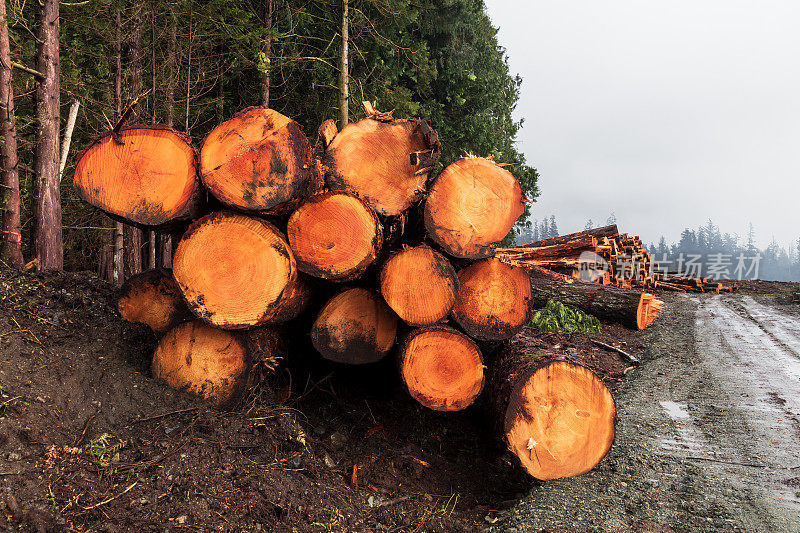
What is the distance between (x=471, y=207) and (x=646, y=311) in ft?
25.2

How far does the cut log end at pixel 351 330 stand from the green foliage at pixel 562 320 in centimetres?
526

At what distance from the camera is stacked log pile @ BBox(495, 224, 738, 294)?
1073 centimetres

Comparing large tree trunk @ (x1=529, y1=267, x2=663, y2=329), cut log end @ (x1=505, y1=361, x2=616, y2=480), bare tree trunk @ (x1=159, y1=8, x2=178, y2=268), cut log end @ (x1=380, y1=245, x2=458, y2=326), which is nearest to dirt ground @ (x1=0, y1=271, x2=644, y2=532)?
cut log end @ (x1=505, y1=361, x2=616, y2=480)

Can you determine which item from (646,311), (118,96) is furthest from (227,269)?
(646,311)

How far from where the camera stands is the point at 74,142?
34.7ft

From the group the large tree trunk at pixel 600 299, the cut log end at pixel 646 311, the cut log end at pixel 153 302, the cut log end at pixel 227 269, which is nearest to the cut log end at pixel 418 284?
the cut log end at pixel 227 269

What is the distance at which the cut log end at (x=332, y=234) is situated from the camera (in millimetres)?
3285

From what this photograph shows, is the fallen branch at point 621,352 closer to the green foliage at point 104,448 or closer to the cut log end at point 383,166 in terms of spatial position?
the cut log end at point 383,166

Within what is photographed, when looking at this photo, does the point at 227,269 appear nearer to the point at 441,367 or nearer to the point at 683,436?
the point at 441,367

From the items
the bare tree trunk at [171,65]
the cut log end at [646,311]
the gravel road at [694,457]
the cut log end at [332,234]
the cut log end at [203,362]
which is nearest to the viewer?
the gravel road at [694,457]

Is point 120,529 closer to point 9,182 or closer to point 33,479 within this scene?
point 33,479

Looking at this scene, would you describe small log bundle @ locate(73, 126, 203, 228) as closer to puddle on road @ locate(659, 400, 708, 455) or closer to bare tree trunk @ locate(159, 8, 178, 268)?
puddle on road @ locate(659, 400, 708, 455)

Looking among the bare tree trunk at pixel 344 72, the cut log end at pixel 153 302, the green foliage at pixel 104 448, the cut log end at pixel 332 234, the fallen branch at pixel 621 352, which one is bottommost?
the fallen branch at pixel 621 352

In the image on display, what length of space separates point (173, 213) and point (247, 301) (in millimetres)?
791
